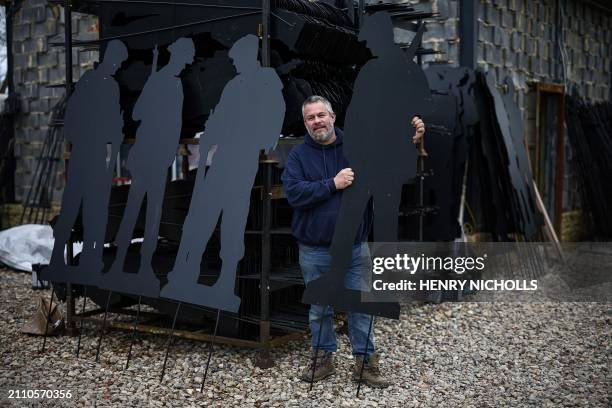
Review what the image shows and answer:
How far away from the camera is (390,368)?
16.2 feet

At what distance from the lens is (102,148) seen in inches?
216

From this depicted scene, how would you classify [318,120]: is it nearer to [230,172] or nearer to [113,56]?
[230,172]

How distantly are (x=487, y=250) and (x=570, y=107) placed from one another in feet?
11.9

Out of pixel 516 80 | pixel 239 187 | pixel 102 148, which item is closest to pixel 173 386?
Answer: pixel 239 187

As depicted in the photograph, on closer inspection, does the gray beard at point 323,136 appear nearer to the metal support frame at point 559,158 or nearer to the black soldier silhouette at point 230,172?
the black soldier silhouette at point 230,172

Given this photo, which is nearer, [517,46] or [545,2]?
[517,46]

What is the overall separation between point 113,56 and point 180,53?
66 cm

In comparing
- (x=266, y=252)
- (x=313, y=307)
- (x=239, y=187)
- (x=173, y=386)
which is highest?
(x=239, y=187)

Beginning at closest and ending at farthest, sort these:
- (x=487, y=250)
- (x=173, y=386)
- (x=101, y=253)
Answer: (x=173, y=386) < (x=101, y=253) < (x=487, y=250)

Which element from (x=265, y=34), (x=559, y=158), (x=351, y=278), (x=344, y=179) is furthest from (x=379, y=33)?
(x=559, y=158)

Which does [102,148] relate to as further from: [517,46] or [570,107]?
[570,107]

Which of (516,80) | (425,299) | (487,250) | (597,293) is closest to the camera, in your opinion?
(425,299)

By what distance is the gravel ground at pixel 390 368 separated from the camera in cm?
436

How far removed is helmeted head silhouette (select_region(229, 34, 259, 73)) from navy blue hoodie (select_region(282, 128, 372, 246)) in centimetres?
68
